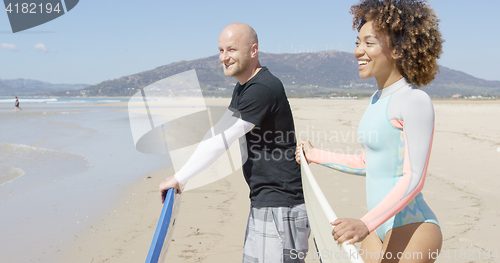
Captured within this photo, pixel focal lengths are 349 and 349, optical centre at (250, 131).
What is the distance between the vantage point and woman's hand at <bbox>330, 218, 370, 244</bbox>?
126cm

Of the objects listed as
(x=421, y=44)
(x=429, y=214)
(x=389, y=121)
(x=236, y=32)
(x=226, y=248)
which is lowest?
(x=226, y=248)

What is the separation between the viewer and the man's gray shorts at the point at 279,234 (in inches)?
77.4

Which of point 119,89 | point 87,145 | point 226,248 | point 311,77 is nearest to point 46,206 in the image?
point 226,248

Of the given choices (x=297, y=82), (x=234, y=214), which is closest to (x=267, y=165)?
(x=234, y=214)

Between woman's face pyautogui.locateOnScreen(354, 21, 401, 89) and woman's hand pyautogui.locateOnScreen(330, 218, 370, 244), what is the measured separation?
2.09 feet

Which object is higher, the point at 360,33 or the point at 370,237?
the point at 360,33

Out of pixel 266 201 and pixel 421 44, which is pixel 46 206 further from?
pixel 421 44

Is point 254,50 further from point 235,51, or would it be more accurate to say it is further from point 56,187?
point 56,187

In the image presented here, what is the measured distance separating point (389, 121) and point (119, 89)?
14124 centimetres

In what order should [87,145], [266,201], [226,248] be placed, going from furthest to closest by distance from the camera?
[87,145] < [226,248] < [266,201]

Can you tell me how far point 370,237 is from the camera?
1.62 m

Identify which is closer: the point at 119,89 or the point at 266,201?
the point at 266,201

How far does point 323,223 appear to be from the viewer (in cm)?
156

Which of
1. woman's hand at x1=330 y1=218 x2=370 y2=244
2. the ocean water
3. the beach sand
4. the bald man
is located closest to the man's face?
the bald man
